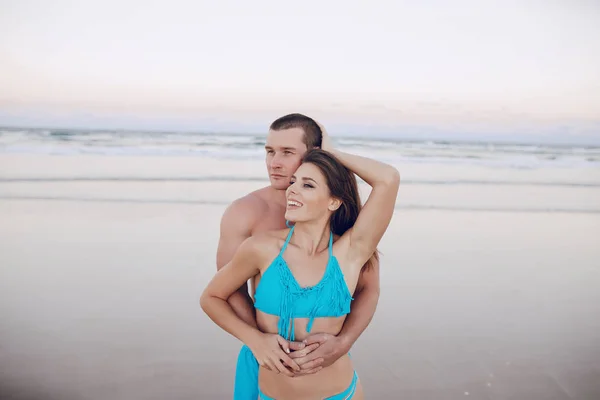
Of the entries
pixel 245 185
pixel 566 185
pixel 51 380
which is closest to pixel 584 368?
pixel 51 380

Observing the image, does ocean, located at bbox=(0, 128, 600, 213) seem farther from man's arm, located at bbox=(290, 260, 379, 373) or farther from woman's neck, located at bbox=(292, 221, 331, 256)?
woman's neck, located at bbox=(292, 221, 331, 256)

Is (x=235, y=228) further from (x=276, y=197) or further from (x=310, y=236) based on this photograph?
(x=310, y=236)

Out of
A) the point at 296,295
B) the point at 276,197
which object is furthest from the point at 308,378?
the point at 276,197

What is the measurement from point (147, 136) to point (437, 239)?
14.0 metres

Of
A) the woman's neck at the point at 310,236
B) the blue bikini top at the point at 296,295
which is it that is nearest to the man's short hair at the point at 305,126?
the woman's neck at the point at 310,236

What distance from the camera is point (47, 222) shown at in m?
7.65

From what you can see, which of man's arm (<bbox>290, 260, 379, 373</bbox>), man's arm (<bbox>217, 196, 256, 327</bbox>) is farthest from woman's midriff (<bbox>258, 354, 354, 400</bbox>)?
man's arm (<bbox>217, 196, 256, 327</bbox>)

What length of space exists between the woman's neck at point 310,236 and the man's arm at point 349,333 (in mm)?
338

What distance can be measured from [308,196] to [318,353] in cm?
61

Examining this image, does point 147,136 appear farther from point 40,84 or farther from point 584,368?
point 584,368

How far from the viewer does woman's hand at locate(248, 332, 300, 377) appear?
2.19m

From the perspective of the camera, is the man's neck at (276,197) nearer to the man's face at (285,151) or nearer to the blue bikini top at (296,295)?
the man's face at (285,151)

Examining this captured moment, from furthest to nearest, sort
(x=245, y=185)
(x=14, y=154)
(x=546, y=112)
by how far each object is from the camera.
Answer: (x=546, y=112) → (x=14, y=154) → (x=245, y=185)

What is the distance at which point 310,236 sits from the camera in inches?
93.0
